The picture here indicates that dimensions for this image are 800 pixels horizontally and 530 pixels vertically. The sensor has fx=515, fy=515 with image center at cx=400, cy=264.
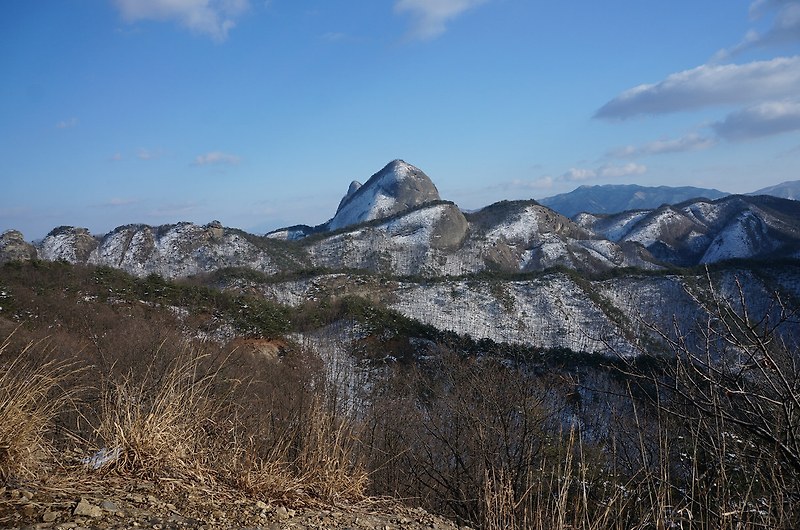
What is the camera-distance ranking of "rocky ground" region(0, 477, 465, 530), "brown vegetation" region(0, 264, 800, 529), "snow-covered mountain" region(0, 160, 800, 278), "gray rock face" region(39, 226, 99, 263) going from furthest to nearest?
"snow-covered mountain" region(0, 160, 800, 278), "gray rock face" region(39, 226, 99, 263), "brown vegetation" region(0, 264, 800, 529), "rocky ground" region(0, 477, 465, 530)

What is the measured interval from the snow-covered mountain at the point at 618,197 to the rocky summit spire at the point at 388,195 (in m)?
78.5

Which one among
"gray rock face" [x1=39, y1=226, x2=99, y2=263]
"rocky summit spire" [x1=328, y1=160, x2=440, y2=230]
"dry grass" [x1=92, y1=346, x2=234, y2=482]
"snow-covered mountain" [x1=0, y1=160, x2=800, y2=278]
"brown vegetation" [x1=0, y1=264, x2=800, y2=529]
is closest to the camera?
"brown vegetation" [x1=0, y1=264, x2=800, y2=529]

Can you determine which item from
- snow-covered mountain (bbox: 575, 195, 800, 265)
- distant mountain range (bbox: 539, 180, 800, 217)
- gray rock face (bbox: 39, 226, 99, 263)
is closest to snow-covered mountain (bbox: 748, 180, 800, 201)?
distant mountain range (bbox: 539, 180, 800, 217)

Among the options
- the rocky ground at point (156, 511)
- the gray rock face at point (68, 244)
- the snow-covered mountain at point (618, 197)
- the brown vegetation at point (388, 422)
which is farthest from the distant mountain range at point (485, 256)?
the snow-covered mountain at point (618, 197)

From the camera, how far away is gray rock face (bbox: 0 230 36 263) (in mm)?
31844

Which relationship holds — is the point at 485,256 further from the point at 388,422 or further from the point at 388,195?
the point at 388,422

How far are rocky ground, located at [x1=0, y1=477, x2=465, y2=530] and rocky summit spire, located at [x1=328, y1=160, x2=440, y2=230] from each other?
52.9m

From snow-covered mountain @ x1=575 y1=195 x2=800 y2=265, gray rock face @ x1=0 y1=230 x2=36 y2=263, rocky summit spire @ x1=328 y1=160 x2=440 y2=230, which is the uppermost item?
rocky summit spire @ x1=328 y1=160 x2=440 y2=230

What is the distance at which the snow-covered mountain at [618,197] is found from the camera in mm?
133500

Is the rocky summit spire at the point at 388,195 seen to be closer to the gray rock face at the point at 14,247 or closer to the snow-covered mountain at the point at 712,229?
the snow-covered mountain at the point at 712,229

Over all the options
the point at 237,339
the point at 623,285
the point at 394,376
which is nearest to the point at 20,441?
the point at 394,376

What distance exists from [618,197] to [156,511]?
160m

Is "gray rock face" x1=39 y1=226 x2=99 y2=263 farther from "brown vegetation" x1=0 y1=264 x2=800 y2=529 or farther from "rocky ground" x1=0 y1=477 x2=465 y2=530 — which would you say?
"rocky ground" x1=0 y1=477 x2=465 y2=530

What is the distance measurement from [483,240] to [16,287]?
3498 cm
